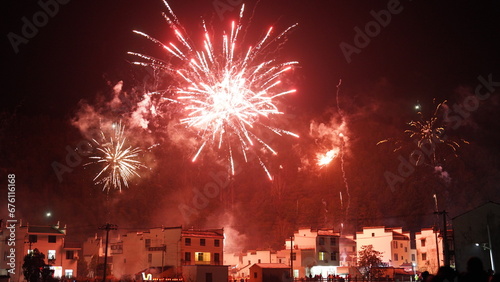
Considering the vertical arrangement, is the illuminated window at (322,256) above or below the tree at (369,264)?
above

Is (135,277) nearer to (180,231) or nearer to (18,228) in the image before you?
(180,231)

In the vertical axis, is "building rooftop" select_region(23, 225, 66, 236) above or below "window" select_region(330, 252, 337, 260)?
above

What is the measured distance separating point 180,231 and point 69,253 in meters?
15.9

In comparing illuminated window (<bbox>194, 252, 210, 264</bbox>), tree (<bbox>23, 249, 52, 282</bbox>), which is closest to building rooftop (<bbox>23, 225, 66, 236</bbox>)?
tree (<bbox>23, 249, 52, 282</bbox>)

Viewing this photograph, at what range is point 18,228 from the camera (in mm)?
64562

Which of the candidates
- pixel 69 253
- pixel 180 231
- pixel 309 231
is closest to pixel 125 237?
pixel 69 253

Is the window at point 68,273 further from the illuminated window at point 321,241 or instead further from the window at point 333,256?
the window at point 333,256

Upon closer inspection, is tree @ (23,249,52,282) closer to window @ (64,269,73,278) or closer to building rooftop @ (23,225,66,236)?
building rooftop @ (23,225,66,236)

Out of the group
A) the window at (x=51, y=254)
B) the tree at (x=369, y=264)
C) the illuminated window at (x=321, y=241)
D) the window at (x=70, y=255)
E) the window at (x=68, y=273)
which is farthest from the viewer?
the illuminated window at (x=321, y=241)

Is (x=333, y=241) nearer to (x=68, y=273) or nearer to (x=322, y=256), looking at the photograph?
(x=322, y=256)

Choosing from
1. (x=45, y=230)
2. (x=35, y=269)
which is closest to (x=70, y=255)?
(x=45, y=230)

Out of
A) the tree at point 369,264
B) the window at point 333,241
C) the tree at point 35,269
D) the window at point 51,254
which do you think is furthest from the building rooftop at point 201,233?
the tree at point 35,269

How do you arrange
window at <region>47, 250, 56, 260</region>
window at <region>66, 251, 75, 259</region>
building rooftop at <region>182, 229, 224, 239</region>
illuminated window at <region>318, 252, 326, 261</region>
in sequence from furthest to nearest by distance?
1. illuminated window at <region>318, 252, 326, 261</region>
2. window at <region>66, 251, 75, 259</region>
3. window at <region>47, 250, 56, 260</region>
4. building rooftop at <region>182, 229, 224, 239</region>

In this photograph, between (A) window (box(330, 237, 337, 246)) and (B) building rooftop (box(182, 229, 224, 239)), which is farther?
(A) window (box(330, 237, 337, 246))
